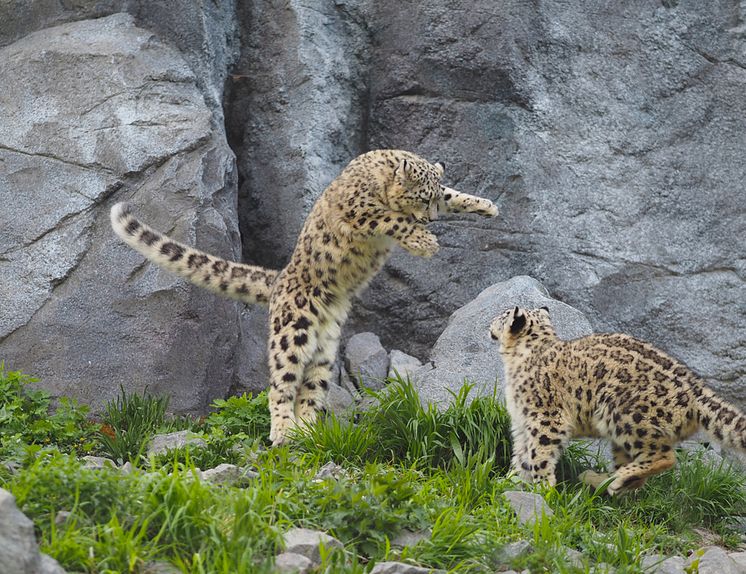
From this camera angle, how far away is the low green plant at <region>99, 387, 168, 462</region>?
792 centimetres

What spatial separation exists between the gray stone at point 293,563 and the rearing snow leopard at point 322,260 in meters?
3.00

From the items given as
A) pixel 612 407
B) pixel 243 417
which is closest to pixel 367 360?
pixel 243 417

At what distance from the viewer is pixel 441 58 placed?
10.5 metres

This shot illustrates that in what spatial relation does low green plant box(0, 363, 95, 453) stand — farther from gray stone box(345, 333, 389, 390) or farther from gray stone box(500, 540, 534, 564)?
gray stone box(500, 540, 534, 564)

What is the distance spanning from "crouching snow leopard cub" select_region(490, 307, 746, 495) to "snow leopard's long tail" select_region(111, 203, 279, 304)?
85.4 inches

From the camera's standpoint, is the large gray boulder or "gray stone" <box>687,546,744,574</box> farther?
the large gray boulder

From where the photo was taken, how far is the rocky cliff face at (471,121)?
9.80 meters

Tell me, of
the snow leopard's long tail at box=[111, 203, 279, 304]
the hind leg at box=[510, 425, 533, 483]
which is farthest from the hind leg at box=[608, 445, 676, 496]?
the snow leopard's long tail at box=[111, 203, 279, 304]

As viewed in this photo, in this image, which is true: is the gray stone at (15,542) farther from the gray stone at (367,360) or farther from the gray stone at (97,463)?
the gray stone at (367,360)

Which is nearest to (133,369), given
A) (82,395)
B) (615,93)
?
(82,395)

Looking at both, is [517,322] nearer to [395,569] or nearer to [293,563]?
[395,569]

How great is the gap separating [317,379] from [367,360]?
158cm

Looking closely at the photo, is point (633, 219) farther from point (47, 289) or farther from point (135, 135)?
point (47, 289)

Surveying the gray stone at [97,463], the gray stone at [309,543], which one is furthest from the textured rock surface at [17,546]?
the gray stone at [97,463]
